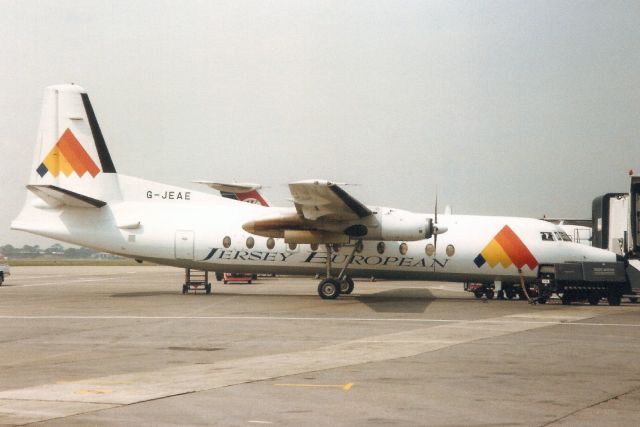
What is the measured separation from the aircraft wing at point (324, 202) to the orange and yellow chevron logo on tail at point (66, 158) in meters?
9.12

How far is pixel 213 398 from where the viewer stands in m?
9.69

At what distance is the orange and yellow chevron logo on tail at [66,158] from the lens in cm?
3031

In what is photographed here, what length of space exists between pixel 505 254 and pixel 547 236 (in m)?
1.92

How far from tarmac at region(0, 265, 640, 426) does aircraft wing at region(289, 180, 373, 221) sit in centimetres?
414

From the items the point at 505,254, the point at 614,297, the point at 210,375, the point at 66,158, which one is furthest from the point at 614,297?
the point at 66,158

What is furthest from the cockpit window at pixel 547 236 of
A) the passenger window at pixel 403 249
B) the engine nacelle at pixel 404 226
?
the passenger window at pixel 403 249

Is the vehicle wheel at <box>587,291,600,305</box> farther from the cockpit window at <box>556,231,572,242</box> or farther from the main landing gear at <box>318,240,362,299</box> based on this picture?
the main landing gear at <box>318,240,362,299</box>

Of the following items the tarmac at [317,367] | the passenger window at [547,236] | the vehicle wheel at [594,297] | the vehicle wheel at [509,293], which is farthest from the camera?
the vehicle wheel at [509,293]

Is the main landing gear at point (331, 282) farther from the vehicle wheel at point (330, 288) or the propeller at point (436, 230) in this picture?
the propeller at point (436, 230)

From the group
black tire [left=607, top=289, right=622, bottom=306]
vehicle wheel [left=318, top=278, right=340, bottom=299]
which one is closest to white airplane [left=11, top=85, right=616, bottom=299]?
vehicle wheel [left=318, top=278, right=340, bottom=299]

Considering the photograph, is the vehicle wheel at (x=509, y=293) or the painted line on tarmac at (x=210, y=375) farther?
the vehicle wheel at (x=509, y=293)

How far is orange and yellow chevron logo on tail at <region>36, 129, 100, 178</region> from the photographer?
30312 mm

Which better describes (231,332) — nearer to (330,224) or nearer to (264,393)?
(264,393)

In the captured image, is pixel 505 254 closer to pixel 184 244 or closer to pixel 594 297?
pixel 594 297
